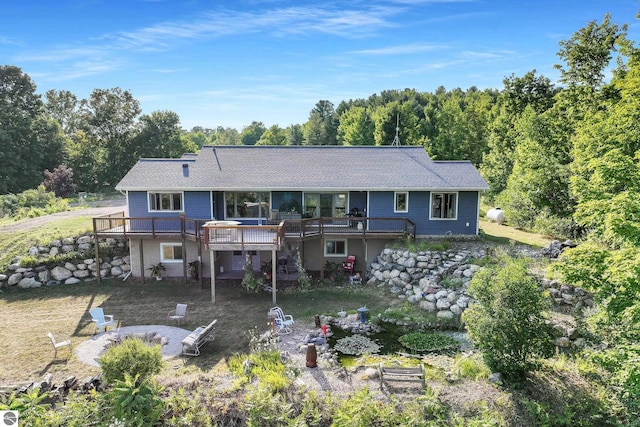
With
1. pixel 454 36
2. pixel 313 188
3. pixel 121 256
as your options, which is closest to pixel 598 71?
pixel 454 36

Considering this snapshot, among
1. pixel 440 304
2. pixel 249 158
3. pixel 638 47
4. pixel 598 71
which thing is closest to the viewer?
pixel 440 304

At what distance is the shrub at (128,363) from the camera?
877 centimetres

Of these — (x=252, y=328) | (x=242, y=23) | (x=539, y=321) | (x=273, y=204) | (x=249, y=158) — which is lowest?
(x=252, y=328)

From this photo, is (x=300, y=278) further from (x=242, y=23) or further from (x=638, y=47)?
(x=638, y=47)

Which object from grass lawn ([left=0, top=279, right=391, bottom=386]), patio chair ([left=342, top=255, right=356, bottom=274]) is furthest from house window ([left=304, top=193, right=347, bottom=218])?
grass lawn ([left=0, top=279, right=391, bottom=386])

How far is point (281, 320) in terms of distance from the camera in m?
13.8

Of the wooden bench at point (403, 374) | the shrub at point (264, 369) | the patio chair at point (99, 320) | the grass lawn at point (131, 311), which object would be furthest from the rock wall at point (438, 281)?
the patio chair at point (99, 320)

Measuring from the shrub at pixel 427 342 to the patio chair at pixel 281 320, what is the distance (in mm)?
3739

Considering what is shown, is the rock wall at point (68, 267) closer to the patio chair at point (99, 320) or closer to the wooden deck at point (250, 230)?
the wooden deck at point (250, 230)

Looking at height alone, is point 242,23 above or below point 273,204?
above

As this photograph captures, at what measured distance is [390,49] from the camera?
19.6 m

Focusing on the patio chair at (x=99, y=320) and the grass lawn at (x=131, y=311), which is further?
the patio chair at (x=99, y=320)

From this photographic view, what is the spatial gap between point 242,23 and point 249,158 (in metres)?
7.90

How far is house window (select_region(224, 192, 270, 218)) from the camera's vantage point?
771 inches
